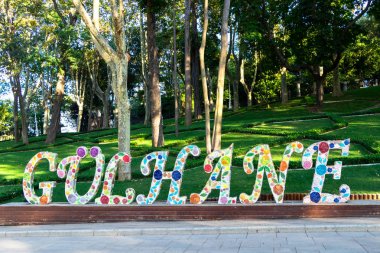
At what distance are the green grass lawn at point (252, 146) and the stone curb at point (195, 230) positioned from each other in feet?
11.3

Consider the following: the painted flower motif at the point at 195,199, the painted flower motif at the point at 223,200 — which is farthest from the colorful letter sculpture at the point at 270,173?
the painted flower motif at the point at 195,199

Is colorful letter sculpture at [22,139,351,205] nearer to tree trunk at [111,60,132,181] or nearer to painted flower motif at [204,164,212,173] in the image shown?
painted flower motif at [204,164,212,173]

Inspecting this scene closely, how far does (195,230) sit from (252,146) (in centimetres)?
1063

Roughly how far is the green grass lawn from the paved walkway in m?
3.17

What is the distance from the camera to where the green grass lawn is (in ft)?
47.5

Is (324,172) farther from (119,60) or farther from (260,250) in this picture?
(119,60)

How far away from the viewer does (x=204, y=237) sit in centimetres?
973

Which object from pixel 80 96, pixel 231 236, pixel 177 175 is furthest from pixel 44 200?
pixel 80 96

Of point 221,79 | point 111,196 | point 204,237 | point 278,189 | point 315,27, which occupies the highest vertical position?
point 315,27

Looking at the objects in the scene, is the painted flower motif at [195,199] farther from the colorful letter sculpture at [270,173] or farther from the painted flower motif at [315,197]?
the painted flower motif at [315,197]

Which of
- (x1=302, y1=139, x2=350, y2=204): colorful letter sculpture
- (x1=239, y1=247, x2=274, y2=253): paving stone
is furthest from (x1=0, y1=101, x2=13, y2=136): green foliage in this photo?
(x1=239, y1=247, x2=274, y2=253): paving stone

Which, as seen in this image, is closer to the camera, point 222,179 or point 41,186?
point 222,179

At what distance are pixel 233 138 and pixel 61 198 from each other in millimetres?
11632

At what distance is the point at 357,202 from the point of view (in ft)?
37.1
